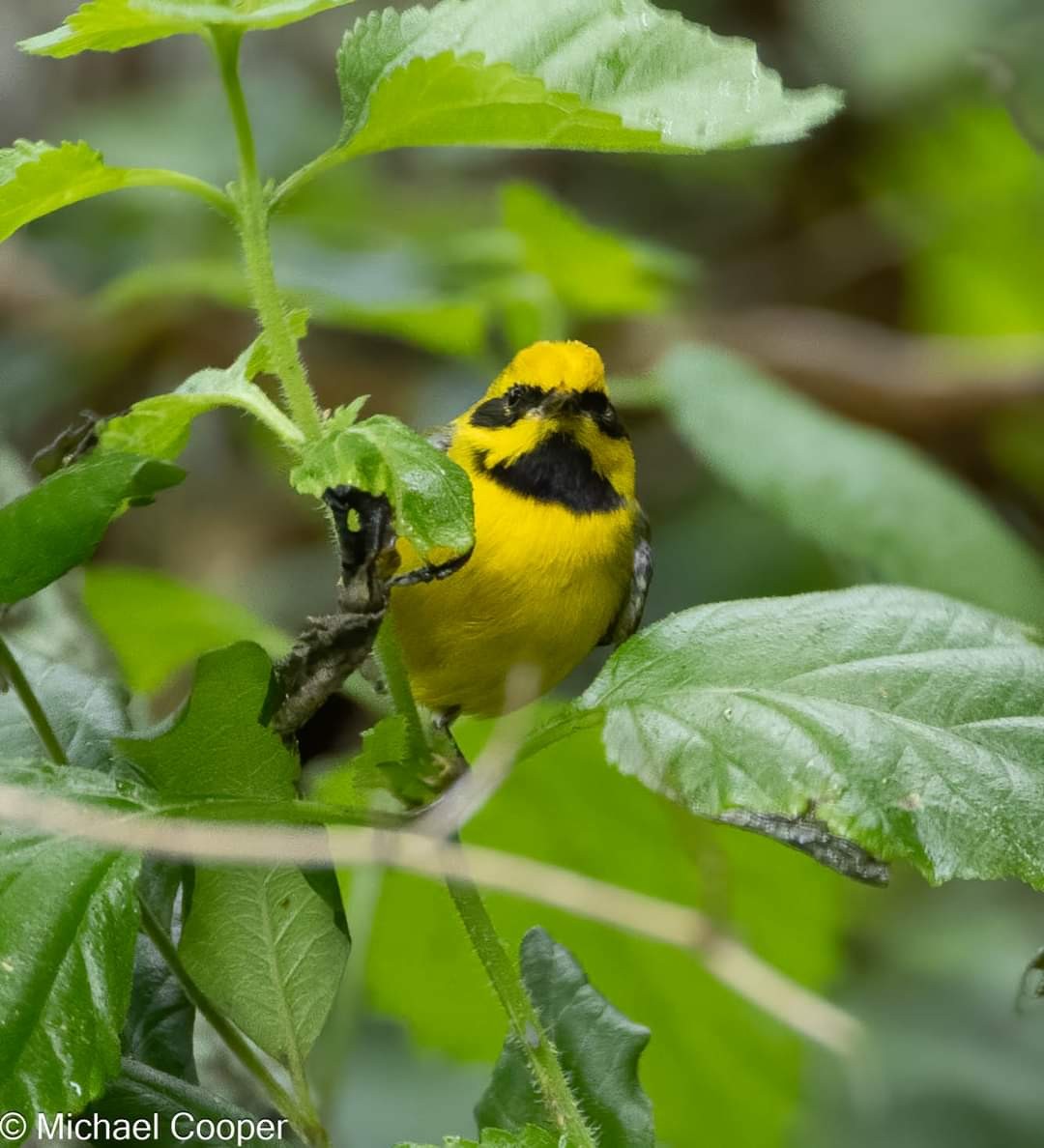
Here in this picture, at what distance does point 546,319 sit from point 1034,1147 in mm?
1630

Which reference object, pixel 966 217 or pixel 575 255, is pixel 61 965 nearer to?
pixel 575 255

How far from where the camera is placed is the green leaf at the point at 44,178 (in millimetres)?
886

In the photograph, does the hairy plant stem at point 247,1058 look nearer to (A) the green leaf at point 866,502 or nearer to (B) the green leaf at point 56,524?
(B) the green leaf at point 56,524

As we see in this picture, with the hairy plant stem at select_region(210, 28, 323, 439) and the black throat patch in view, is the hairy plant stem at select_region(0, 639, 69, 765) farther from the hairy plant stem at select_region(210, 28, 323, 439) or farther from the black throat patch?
the black throat patch

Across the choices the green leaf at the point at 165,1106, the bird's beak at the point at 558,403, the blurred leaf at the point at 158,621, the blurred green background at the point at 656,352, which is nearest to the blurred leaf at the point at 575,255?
the blurred green background at the point at 656,352

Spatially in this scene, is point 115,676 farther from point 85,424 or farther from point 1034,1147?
point 1034,1147

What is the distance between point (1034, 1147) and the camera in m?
2.59

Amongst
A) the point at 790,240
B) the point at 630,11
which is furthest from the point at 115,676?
the point at 790,240

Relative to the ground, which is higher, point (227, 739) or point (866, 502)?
point (227, 739)

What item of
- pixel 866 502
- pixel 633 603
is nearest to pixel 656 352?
pixel 866 502

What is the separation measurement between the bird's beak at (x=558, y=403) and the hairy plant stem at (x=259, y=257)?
1006 mm

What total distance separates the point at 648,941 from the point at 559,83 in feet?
3.98

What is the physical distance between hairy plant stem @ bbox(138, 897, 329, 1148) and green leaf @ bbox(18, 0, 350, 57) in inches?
21.0

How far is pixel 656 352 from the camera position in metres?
3.30
